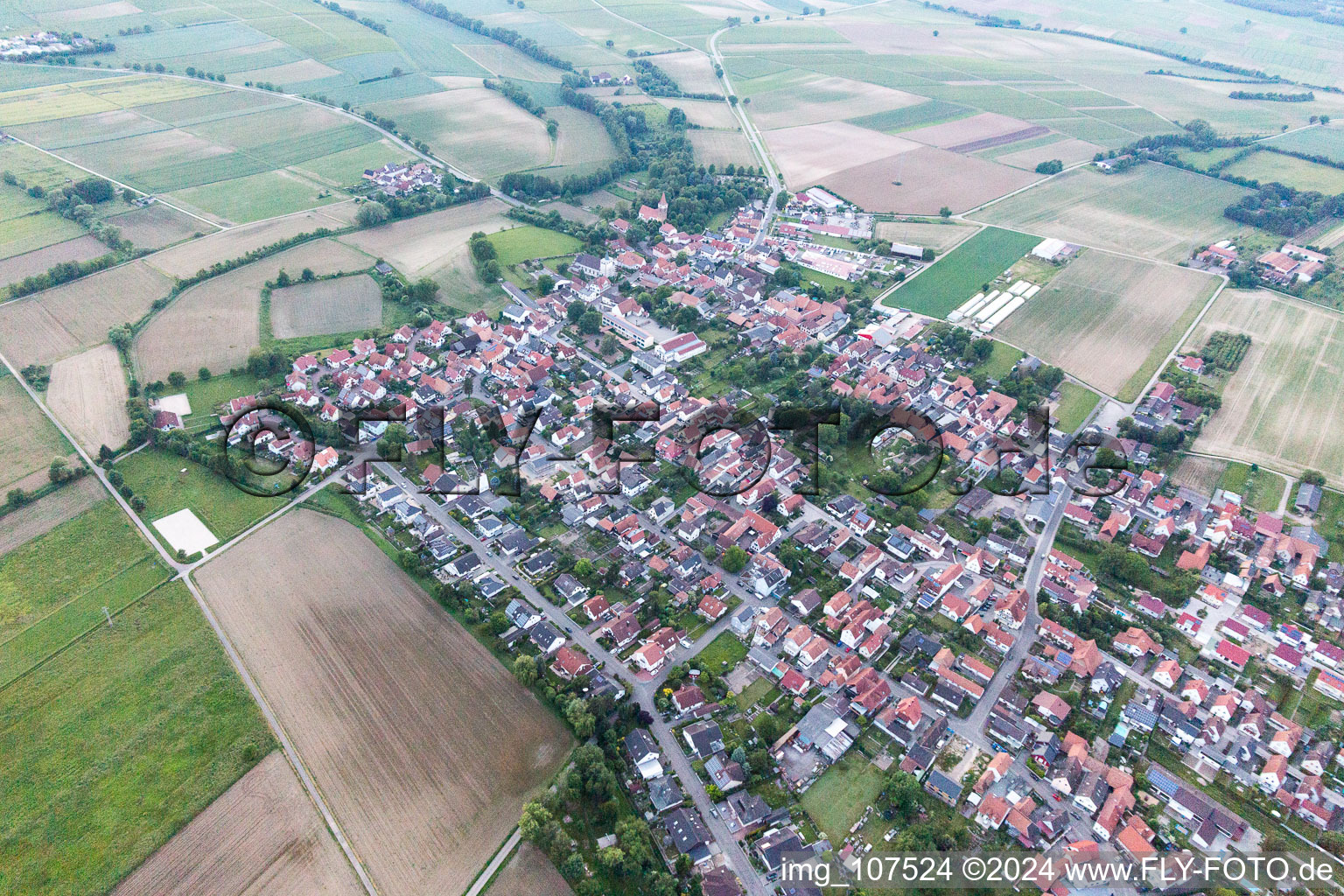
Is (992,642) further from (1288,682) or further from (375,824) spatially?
(375,824)

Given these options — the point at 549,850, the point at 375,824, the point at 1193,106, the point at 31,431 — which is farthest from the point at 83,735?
the point at 1193,106

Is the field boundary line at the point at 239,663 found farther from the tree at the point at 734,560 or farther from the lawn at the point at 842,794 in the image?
the tree at the point at 734,560

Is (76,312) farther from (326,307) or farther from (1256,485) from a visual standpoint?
A: (1256,485)

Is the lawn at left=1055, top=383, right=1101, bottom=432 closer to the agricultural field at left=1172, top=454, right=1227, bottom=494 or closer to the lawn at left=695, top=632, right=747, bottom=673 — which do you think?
the agricultural field at left=1172, top=454, right=1227, bottom=494

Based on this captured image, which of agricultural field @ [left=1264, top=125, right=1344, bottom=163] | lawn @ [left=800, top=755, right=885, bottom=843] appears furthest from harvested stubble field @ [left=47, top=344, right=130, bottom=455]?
agricultural field @ [left=1264, top=125, right=1344, bottom=163]

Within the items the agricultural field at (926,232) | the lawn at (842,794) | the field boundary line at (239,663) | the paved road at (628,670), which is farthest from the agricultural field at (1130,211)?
the field boundary line at (239,663)

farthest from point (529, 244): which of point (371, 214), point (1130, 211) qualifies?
point (1130, 211)
